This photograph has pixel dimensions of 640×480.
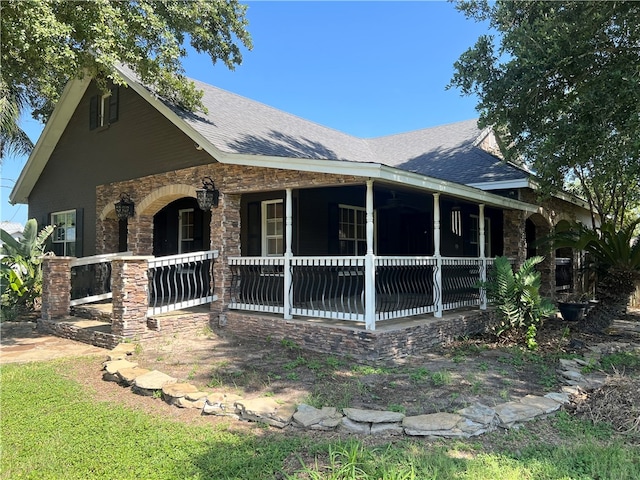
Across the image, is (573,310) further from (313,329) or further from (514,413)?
(514,413)

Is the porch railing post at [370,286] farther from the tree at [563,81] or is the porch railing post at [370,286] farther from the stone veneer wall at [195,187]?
the tree at [563,81]

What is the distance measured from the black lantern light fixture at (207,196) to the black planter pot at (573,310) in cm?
878

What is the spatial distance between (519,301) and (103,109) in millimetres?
11453

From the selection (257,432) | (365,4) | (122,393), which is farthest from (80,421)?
(365,4)

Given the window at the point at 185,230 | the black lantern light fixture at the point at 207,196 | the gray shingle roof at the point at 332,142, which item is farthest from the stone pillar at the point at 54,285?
the gray shingle roof at the point at 332,142

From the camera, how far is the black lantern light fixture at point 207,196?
8609 millimetres

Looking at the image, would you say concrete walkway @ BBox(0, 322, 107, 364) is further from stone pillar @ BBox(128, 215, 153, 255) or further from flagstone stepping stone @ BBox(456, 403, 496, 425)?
flagstone stepping stone @ BBox(456, 403, 496, 425)

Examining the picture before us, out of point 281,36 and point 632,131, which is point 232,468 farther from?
point 281,36

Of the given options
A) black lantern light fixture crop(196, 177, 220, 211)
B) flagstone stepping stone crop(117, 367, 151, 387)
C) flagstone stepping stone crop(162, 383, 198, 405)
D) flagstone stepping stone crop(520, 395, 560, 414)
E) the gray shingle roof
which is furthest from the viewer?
the gray shingle roof

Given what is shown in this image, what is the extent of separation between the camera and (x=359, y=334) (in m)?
6.66

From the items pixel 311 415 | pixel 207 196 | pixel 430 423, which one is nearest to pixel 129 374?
pixel 311 415

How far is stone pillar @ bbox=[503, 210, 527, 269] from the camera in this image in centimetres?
1088

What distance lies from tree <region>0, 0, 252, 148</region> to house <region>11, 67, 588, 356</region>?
0.87 metres

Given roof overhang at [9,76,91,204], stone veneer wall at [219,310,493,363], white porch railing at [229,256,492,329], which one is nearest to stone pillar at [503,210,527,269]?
white porch railing at [229,256,492,329]
